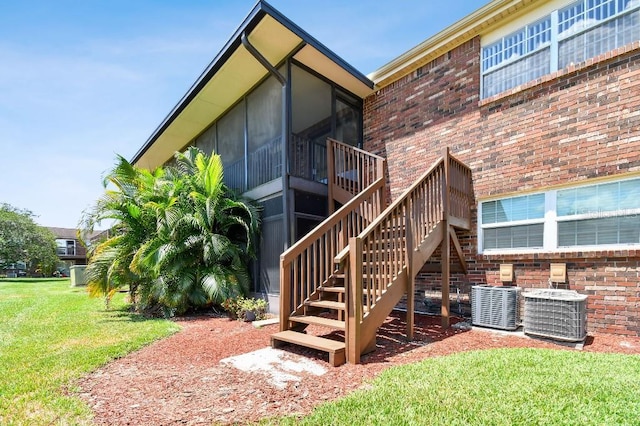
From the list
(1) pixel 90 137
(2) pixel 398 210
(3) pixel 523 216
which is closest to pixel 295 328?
(2) pixel 398 210

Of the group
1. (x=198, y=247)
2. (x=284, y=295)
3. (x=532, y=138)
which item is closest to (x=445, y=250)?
(x=532, y=138)

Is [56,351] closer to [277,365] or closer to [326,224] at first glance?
[277,365]

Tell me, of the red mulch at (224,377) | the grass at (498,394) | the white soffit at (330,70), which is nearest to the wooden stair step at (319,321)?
the red mulch at (224,377)

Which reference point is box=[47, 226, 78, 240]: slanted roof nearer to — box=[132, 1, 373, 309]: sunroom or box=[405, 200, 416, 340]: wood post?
box=[132, 1, 373, 309]: sunroom

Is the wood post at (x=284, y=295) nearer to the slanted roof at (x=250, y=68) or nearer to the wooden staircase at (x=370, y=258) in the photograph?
the wooden staircase at (x=370, y=258)

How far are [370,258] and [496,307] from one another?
2.23 m

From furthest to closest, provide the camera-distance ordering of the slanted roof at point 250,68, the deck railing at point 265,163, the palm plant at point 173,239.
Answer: the deck railing at point 265,163
the palm plant at point 173,239
the slanted roof at point 250,68

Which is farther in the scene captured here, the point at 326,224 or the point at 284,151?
the point at 284,151

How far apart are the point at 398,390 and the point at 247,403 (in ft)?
4.47

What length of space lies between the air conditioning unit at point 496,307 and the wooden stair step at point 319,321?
8.61 ft

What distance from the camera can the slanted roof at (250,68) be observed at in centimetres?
632

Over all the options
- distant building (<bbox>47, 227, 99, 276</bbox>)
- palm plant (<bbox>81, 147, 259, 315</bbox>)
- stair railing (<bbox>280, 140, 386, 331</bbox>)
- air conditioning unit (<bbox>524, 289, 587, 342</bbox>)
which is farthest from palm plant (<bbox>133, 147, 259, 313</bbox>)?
distant building (<bbox>47, 227, 99, 276</bbox>)

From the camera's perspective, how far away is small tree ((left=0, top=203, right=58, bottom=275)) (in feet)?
90.8

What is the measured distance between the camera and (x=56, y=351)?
4578mm
